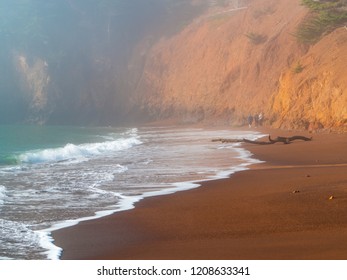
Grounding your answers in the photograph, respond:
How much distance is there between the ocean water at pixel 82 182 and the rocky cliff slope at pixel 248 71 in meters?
7.45

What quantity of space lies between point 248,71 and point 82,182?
119ft

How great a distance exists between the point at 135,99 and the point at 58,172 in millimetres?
49838

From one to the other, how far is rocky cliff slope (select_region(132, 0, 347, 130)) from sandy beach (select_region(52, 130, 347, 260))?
16774 mm

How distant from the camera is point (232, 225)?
10188 millimetres

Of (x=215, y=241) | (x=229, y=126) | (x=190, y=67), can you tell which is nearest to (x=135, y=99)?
(x=190, y=67)

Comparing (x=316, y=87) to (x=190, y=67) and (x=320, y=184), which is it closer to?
(x=320, y=184)

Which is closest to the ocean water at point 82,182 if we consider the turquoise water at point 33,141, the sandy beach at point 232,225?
the sandy beach at point 232,225

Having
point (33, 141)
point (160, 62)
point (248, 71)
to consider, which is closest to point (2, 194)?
point (33, 141)

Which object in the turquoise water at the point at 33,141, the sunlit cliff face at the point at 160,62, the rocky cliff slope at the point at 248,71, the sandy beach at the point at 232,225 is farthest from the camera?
the sunlit cliff face at the point at 160,62

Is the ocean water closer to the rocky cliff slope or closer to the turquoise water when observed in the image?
the turquoise water

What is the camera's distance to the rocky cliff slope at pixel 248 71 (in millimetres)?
33625

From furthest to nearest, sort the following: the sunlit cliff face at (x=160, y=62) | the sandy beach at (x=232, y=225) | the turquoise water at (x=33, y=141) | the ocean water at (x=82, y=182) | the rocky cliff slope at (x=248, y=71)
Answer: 1. the sunlit cliff face at (x=160, y=62)
2. the rocky cliff slope at (x=248, y=71)
3. the turquoise water at (x=33, y=141)
4. the ocean water at (x=82, y=182)
5. the sandy beach at (x=232, y=225)

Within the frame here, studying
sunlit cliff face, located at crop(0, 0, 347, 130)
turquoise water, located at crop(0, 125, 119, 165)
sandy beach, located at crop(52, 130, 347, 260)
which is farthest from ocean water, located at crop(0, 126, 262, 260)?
sunlit cliff face, located at crop(0, 0, 347, 130)

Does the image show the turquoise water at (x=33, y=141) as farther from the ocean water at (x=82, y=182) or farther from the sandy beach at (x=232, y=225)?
the sandy beach at (x=232, y=225)
